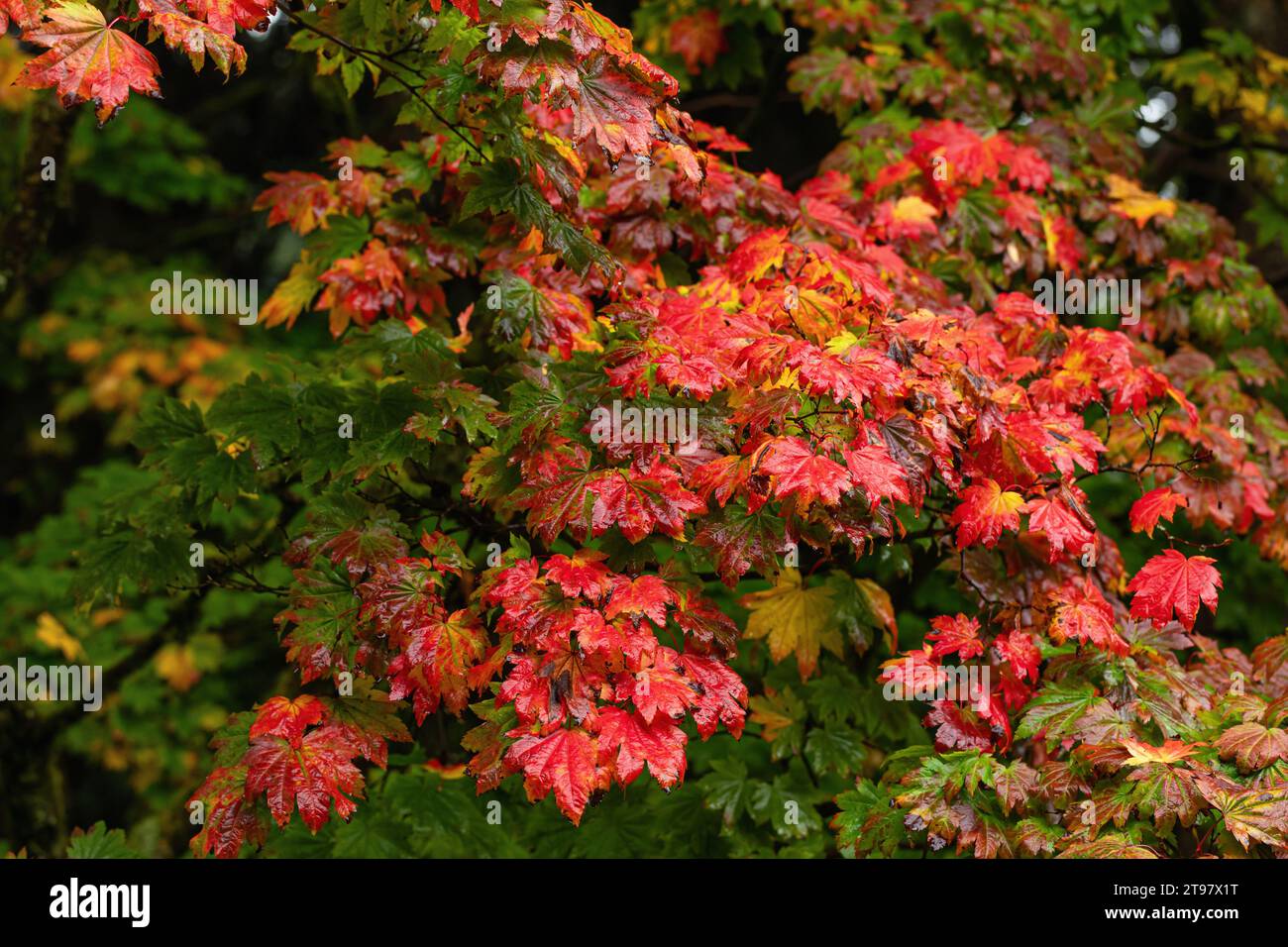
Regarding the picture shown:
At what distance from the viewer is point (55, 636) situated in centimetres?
616

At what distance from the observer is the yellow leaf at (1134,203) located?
4746 millimetres

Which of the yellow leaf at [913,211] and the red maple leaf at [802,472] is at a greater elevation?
the yellow leaf at [913,211]

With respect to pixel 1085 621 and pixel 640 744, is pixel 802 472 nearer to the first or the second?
pixel 640 744

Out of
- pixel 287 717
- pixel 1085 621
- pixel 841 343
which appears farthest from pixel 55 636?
pixel 1085 621

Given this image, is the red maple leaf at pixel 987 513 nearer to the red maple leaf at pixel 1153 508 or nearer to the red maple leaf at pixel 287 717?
the red maple leaf at pixel 1153 508

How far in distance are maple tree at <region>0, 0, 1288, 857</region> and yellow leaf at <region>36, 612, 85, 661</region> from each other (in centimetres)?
207

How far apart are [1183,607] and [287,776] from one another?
96.1 inches

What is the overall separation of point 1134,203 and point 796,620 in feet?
7.89

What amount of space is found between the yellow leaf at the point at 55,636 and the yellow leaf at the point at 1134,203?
559 centimetres

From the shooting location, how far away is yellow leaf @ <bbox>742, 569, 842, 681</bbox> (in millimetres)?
3791

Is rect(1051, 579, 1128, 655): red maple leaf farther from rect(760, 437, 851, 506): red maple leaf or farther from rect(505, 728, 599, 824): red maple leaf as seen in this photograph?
rect(505, 728, 599, 824): red maple leaf

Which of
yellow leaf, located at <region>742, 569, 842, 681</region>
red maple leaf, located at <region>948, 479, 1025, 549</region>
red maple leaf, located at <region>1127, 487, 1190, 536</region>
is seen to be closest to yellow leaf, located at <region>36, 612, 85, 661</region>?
yellow leaf, located at <region>742, 569, 842, 681</region>

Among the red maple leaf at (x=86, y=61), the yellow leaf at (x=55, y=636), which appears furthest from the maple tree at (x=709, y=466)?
the yellow leaf at (x=55, y=636)

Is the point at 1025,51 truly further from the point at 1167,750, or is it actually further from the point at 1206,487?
the point at 1167,750
